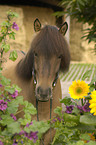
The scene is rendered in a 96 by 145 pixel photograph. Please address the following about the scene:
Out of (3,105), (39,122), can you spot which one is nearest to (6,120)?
(3,105)

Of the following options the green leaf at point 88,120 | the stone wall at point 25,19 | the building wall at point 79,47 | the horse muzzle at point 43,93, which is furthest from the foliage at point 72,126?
the building wall at point 79,47

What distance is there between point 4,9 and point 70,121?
7.57 metres

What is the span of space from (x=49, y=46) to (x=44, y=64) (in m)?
0.14

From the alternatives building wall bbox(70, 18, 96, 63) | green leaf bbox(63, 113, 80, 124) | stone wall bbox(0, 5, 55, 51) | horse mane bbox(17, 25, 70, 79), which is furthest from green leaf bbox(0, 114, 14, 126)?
building wall bbox(70, 18, 96, 63)

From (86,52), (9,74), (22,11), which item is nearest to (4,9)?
(22,11)

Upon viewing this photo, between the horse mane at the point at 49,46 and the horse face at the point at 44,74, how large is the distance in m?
0.04

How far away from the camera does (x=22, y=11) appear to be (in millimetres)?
8734

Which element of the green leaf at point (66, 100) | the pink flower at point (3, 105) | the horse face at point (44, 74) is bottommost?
the green leaf at point (66, 100)

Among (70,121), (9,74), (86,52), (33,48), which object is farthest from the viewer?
(86,52)

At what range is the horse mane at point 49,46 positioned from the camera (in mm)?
1639

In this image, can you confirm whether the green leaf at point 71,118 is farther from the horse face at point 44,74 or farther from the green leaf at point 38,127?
the green leaf at point 38,127

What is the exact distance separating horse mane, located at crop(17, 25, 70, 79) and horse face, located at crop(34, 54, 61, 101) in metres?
0.04

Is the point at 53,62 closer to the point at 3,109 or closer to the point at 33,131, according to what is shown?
the point at 3,109

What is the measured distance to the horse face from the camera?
1571mm
